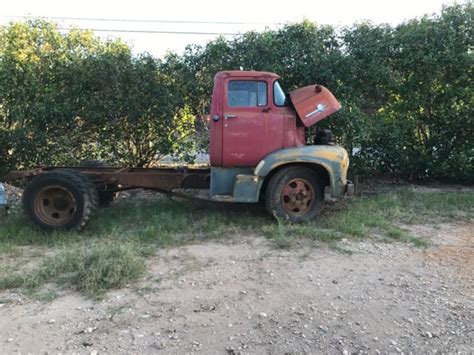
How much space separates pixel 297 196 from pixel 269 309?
291 cm

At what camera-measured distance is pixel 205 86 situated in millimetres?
8883

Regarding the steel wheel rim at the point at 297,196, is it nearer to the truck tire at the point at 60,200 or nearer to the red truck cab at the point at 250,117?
the red truck cab at the point at 250,117

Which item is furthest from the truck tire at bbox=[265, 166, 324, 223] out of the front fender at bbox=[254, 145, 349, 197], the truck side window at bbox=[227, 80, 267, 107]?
the truck side window at bbox=[227, 80, 267, 107]

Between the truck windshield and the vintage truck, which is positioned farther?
the truck windshield

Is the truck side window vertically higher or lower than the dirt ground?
higher

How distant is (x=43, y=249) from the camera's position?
5746 millimetres

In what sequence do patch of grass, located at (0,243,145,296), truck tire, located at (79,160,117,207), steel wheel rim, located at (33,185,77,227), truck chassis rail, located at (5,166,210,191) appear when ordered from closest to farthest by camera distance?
patch of grass, located at (0,243,145,296)
steel wheel rim, located at (33,185,77,227)
truck chassis rail, located at (5,166,210,191)
truck tire, located at (79,160,117,207)

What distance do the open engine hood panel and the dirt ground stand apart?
2.18m

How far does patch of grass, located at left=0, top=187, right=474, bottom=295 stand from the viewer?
4.67 metres

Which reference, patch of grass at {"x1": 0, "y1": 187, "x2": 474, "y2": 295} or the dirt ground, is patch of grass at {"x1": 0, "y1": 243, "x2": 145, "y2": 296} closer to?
patch of grass at {"x1": 0, "y1": 187, "x2": 474, "y2": 295}

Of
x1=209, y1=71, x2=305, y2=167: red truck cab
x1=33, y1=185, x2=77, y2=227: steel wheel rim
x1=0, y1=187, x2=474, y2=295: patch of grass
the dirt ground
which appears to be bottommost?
the dirt ground

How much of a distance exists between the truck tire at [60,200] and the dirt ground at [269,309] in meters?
1.69

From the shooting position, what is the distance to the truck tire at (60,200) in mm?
6305

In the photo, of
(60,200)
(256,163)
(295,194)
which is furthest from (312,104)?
(60,200)
